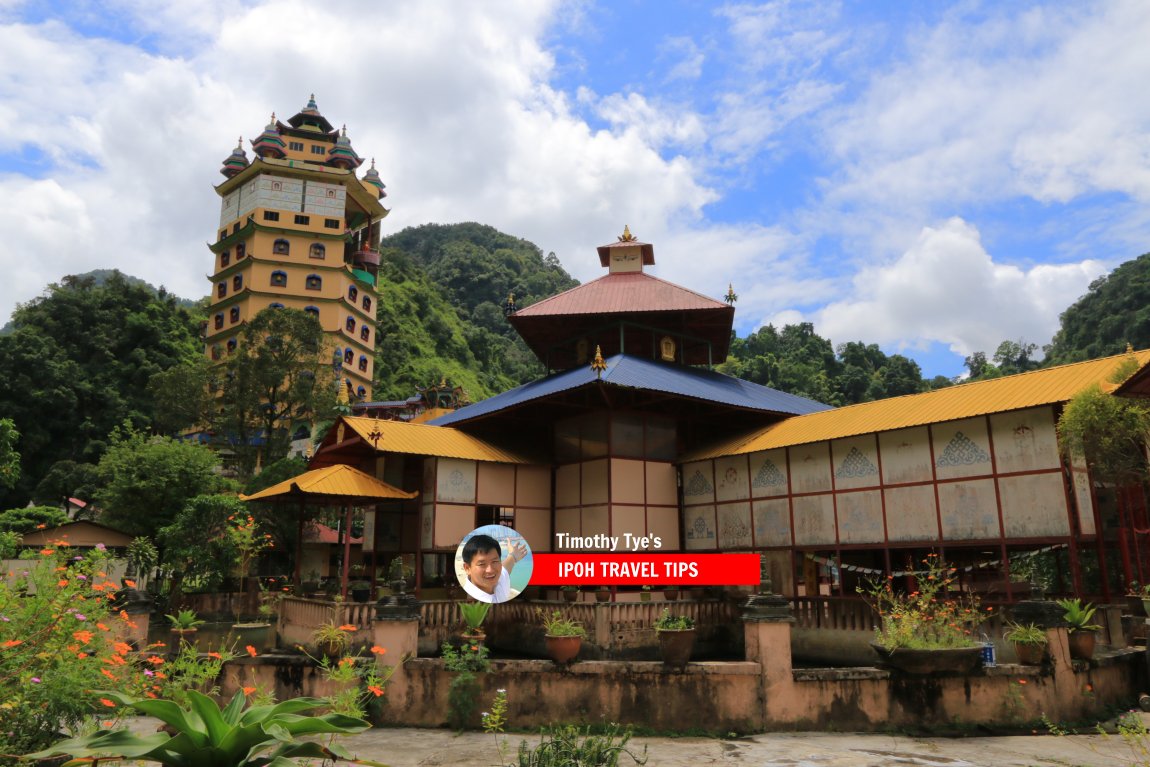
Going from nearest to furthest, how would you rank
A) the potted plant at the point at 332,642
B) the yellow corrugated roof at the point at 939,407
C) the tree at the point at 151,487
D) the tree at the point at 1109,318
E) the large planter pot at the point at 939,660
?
the large planter pot at the point at 939,660 < the potted plant at the point at 332,642 < the yellow corrugated roof at the point at 939,407 < the tree at the point at 151,487 < the tree at the point at 1109,318

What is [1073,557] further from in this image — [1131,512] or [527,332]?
[527,332]

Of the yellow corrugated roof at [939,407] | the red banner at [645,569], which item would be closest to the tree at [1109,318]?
the yellow corrugated roof at [939,407]

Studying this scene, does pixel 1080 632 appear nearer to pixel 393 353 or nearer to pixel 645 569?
pixel 645 569

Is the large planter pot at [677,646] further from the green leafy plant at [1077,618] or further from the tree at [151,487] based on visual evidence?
the tree at [151,487]

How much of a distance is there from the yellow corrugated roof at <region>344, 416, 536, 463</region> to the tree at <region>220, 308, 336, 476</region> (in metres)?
20.4

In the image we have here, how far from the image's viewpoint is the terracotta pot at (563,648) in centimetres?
1369

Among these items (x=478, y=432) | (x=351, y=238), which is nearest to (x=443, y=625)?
(x=478, y=432)

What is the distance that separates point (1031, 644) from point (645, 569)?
8.91 meters

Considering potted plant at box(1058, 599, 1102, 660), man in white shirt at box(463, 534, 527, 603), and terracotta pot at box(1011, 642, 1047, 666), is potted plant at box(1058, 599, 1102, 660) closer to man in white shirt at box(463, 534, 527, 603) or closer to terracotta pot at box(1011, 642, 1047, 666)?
terracotta pot at box(1011, 642, 1047, 666)

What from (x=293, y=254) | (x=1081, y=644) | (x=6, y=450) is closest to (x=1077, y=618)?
(x=1081, y=644)

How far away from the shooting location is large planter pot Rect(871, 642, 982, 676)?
13.0m

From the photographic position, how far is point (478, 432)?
86.8 ft

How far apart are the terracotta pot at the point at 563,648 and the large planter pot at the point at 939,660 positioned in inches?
228

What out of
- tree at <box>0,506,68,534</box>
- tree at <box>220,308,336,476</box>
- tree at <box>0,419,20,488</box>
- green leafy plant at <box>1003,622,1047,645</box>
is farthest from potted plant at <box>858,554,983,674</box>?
tree at <box>220,308,336,476</box>
